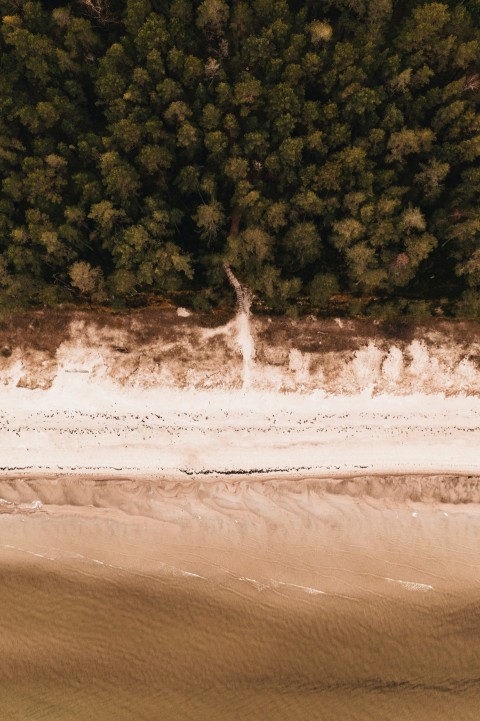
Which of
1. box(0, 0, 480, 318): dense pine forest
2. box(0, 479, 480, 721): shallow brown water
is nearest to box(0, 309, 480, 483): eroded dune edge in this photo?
box(0, 479, 480, 721): shallow brown water

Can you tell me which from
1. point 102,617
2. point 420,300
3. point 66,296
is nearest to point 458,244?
point 420,300

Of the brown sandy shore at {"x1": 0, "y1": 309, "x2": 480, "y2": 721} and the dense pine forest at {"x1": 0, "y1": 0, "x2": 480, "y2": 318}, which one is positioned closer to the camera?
the dense pine forest at {"x1": 0, "y1": 0, "x2": 480, "y2": 318}

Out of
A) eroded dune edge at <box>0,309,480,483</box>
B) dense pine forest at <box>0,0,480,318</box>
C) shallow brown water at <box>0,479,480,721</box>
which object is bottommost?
shallow brown water at <box>0,479,480,721</box>

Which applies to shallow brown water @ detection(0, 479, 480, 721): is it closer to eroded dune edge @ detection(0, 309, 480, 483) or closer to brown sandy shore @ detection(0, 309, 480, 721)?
brown sandy shore @ detection(0, 309, 480, 721)

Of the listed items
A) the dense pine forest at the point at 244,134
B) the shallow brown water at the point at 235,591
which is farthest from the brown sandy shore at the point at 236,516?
the dense pine forest at the point at 244,134

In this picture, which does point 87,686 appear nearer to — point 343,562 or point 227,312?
point 343,562

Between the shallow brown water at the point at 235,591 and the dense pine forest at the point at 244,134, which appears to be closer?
the dense pine forest at the point at 244,134

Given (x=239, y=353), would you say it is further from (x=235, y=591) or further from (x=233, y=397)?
(x=235, y=591)

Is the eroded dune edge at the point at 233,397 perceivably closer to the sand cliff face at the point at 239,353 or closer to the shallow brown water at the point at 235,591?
the sand cliff face at the point at 239,353
